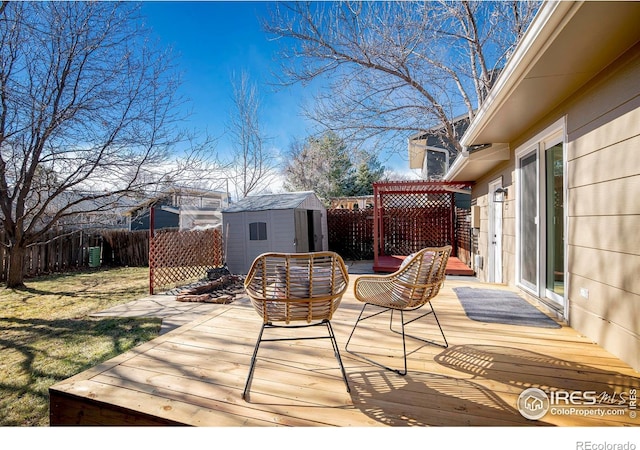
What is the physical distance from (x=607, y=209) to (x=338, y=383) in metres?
2.16

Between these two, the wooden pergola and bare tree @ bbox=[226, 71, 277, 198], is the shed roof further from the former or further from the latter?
bare tree @ bbox=[226, 71, 277, 198]

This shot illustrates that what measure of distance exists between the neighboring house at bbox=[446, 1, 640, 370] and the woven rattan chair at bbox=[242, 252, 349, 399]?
5.92 ft

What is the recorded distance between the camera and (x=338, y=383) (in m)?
1.77

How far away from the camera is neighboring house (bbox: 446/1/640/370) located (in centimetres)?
183

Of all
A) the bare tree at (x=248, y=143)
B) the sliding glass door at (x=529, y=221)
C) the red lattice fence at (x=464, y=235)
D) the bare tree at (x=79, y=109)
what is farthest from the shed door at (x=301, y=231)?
the bare tree at (x=248, y=143)

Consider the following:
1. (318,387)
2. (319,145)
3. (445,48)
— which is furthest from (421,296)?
(319,145)

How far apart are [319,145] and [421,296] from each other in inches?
670

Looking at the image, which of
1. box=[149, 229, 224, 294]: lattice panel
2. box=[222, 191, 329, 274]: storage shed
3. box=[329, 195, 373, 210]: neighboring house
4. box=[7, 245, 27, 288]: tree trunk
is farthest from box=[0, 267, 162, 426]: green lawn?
box=[329, 195, 373, 210]: neighboring house

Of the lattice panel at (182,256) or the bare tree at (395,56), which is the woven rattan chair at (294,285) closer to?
the lattice panel at (182,256)

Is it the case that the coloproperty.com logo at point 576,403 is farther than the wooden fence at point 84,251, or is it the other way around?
the wooden fence at point 84,251

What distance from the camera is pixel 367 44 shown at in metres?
6.71

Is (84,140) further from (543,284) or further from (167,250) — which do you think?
(543,284)

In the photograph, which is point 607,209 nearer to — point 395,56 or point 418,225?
point 395,56

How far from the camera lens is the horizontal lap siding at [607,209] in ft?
6.13
